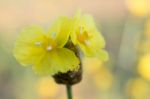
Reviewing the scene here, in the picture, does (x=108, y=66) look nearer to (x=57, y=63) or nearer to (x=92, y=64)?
(x=92, y=64)

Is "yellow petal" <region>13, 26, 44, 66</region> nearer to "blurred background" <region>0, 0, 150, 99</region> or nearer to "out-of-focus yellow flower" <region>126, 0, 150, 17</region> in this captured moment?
"blurred background" <region>0, 0, 150, 99</region>

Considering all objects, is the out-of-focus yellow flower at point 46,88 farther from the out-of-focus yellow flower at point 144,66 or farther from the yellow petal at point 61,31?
the yellow petal at point 61,31

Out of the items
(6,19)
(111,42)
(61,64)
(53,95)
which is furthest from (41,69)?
(6,19)

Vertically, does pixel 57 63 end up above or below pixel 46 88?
above

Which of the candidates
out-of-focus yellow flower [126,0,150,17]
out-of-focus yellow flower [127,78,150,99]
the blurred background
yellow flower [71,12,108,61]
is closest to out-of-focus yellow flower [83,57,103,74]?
the blurred background

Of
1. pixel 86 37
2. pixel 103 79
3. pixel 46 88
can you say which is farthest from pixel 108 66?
pixel 86 37

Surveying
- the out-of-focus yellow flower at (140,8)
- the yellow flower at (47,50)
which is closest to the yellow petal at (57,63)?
the yellow flower at (47,50)
